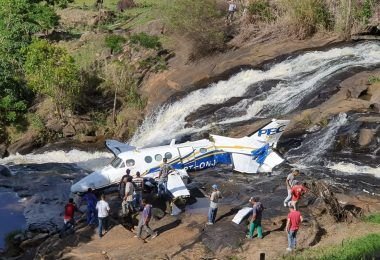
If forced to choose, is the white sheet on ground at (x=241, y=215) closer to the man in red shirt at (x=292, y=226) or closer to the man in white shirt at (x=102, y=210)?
the man in red shirt at (x=292, y=226)

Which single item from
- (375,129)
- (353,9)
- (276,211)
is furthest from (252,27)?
(276,211)

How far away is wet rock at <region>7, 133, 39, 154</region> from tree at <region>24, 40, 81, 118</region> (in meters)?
2.49

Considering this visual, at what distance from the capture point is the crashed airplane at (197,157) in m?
22.2

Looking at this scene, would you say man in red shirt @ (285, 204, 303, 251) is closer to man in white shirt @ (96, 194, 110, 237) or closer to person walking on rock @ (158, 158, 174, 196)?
person walking on rock @ (158, 158, 174, 196)

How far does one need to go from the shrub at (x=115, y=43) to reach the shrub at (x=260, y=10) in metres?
9.92

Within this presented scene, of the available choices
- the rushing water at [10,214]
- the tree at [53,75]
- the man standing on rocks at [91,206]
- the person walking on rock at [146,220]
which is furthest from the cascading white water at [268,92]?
the person walking on rock at [146,220]

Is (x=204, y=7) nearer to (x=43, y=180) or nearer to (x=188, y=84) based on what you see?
(x=188, y=84)

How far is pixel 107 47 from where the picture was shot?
41.6 metres

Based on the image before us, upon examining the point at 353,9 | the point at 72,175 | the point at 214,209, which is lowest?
the point at 72,175

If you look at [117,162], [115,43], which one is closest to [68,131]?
[115,43]

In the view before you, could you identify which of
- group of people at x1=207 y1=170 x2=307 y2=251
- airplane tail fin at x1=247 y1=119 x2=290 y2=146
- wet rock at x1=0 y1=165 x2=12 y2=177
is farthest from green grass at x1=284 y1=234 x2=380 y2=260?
wet rock at x1=0 y1=165 x2=12 y2=177

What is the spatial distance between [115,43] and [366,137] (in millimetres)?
22815

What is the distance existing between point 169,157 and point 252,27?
2012cm

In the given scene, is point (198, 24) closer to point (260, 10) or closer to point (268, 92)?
point (260, 10)
